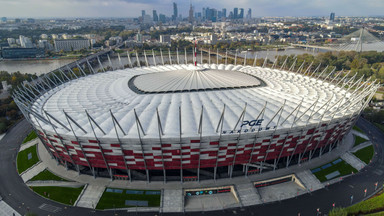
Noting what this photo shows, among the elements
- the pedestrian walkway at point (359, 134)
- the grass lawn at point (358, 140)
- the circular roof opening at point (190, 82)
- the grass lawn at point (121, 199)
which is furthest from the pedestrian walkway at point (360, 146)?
the grass lawn at point (121, 199)

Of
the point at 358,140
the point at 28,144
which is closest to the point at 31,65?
the point at 28,144

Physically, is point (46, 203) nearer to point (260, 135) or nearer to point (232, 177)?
point (232, 177)

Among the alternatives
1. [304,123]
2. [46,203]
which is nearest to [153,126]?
[46,203]

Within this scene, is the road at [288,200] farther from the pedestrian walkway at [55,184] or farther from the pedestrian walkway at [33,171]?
the pedestrian walkway at [55,184]

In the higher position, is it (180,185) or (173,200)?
(180,185)

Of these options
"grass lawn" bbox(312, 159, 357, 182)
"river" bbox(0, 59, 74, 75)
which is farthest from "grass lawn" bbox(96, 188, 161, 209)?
"river" bbox(0, 59, 74, 75)

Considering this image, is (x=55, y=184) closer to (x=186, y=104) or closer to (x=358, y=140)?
(x=186, y=104)

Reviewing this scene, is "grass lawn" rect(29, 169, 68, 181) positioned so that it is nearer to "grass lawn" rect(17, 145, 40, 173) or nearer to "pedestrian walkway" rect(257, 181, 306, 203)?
"grass lawn" rect(17, 145, 40, 173)
